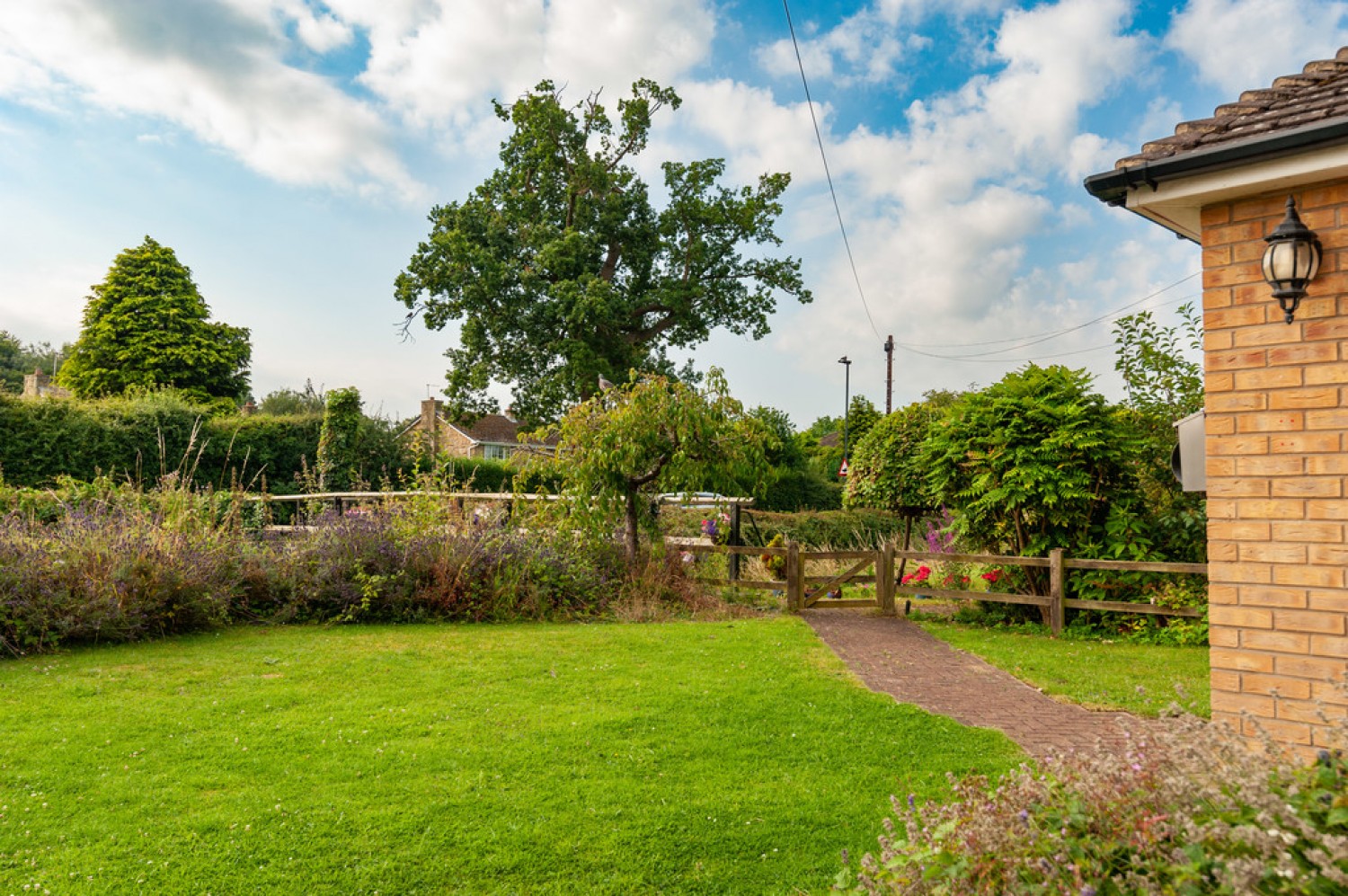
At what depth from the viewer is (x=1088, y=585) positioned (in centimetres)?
954

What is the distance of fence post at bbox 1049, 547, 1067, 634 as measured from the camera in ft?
30.5

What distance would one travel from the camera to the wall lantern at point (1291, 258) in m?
3.62

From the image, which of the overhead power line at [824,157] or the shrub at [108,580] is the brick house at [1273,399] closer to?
the overhead power line at [824,157]

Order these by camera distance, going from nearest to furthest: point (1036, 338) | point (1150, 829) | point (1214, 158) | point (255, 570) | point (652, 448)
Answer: point (1150, 829) → point (1214, 158) → point (255, 570) → point (652, 448) → point (1036, 338)

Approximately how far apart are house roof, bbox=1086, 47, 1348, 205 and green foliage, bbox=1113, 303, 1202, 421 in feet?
21.0

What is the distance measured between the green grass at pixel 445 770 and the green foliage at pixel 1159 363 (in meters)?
6.35

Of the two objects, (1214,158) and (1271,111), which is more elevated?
(1271,111)

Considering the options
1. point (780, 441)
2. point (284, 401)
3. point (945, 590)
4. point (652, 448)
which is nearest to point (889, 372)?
point (945, 590)

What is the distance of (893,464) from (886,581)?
7.63 feet

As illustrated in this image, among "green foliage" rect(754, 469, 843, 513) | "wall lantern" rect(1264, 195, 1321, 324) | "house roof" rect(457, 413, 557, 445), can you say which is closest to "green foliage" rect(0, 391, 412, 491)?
"green foliage" rect(754, 469, 843, 513)

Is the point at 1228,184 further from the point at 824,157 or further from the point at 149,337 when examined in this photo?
the point at 149,337

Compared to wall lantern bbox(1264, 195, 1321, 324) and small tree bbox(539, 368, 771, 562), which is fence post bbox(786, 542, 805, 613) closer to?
small tree bbox(539, 368, 771, 562)

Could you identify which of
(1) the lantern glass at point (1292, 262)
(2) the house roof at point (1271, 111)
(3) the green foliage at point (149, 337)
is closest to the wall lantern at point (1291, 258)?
(1) the lantern glass at point (1292, 262)

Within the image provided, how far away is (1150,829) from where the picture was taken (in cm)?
165
